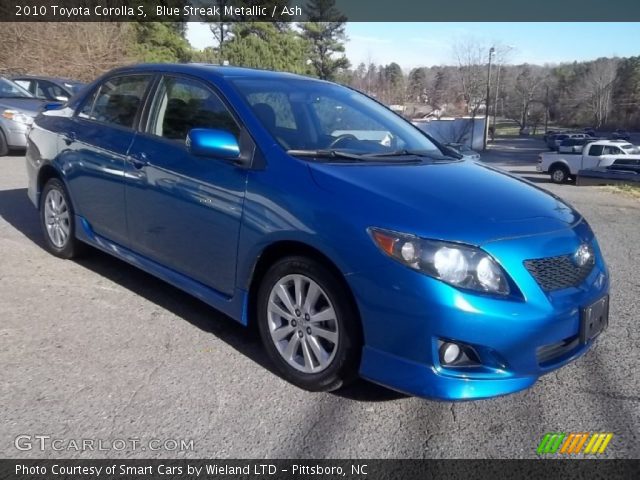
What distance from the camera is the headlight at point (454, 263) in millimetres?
2492

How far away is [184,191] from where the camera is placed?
138 inches

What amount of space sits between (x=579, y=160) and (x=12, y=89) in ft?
72.2

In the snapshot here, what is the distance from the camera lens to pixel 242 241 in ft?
10.4

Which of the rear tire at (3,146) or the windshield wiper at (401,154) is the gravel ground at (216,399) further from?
the rear tire at (3,146)

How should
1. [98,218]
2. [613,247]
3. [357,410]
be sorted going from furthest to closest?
[613,247] → [98,218] → [357,410]

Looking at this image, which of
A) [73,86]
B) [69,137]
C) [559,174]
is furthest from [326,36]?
[69,137]

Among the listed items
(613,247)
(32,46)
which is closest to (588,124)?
(32,46)

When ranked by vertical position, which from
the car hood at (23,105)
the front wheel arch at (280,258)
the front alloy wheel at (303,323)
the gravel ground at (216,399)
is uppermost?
the car hood at (23,105)

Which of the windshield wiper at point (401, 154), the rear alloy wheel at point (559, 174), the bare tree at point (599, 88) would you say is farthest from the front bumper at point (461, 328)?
the bare tree at point (599, 88)

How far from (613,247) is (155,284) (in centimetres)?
500

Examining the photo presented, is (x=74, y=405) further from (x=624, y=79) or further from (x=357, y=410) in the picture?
(x=624, y=79)

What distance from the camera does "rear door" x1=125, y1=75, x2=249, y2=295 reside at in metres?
3.28

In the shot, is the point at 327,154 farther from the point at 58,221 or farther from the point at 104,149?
the point at 58,221

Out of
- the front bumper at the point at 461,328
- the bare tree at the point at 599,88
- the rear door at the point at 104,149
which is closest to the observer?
the front bumper at the point at 461,328
